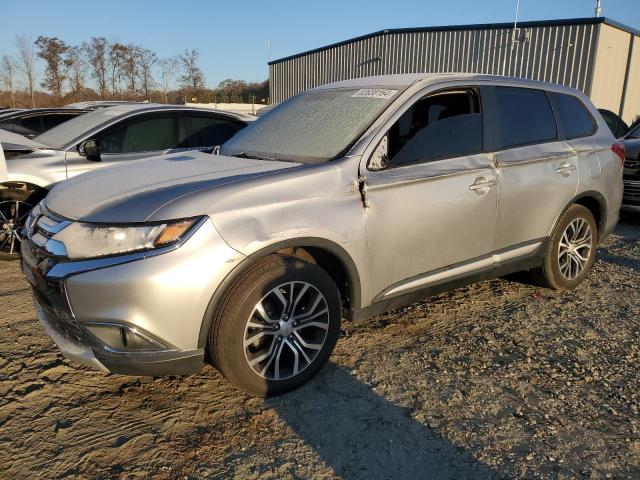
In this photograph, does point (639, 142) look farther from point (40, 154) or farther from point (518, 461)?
point (40, 154)

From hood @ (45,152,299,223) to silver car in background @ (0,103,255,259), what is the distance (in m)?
1.82

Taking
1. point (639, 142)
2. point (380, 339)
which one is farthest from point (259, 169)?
point (639, 142)

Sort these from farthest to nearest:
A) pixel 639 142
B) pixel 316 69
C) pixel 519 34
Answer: pixel 316 69
pixel 519 34
pixel 639 142

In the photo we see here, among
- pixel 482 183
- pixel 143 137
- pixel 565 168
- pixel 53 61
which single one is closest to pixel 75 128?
pixel 143 137

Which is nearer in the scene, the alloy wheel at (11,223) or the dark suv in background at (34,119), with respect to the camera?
the alloy wheel at (11,223)

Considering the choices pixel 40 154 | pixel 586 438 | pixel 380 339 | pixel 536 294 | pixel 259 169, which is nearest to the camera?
pixel 586 438

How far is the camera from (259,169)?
115 inches

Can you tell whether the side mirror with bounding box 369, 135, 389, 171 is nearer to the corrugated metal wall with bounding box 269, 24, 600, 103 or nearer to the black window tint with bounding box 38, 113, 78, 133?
the black window tint with bounding box 38, 113, 78, 133

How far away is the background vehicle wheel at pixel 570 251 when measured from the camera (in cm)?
417

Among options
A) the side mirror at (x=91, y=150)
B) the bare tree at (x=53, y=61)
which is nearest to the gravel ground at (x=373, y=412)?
the side mirror at (x=91, y=150)

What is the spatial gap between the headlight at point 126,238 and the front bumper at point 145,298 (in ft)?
0.16

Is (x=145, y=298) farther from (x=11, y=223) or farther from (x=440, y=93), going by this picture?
(x=11, y=223)

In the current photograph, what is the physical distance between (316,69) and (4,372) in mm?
23121

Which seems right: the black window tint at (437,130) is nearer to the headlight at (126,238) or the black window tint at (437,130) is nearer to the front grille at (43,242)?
the headlight at (126,238)
